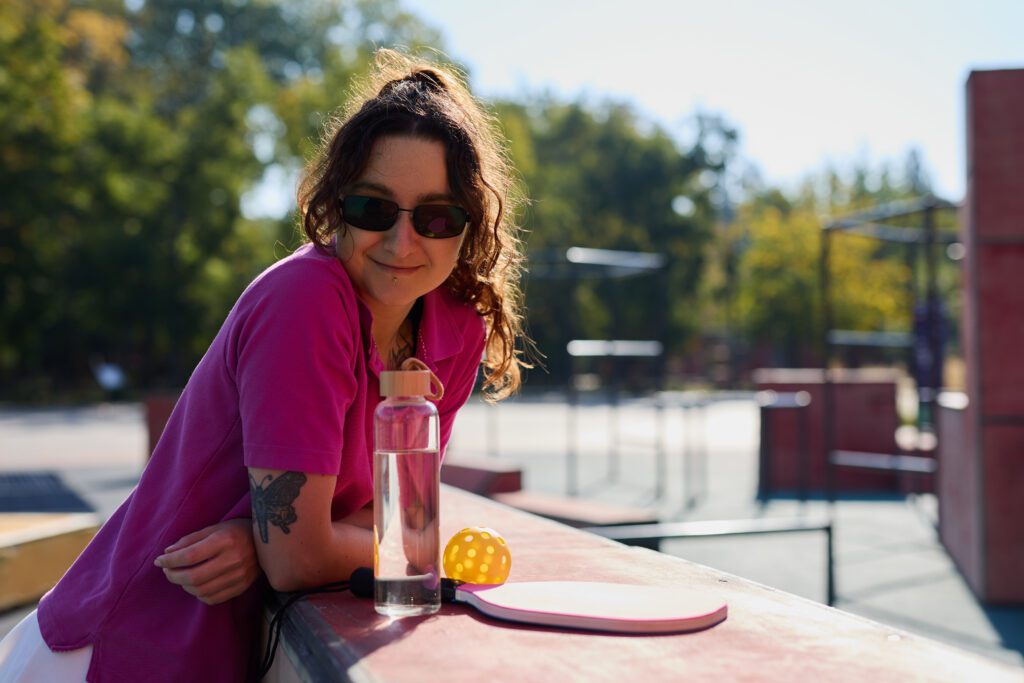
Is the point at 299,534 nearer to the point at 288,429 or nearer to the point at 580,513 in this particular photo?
the point at 288,429

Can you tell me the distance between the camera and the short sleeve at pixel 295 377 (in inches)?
64.2

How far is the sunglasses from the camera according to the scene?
1851 millimetres

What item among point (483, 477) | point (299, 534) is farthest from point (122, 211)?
point (299, 534)

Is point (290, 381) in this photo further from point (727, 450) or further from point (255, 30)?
point (255, 30)

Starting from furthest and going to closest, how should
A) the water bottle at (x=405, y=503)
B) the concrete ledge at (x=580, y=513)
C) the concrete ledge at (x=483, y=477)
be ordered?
1. the concrete ledge at (x=483, y=477)
2. the concrete ledge at (x=580, y=513)
3. the water bottle at (x=405, y=503)

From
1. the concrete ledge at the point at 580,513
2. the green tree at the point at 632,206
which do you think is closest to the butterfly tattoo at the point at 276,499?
the concrete ledge at the point at 580,513

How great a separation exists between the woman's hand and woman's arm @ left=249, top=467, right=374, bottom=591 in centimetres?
3

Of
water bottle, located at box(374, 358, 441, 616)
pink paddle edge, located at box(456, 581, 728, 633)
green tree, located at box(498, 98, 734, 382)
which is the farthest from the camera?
green tree, located at box(498, 98, 734, 382)

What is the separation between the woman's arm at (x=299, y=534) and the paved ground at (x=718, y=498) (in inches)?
145

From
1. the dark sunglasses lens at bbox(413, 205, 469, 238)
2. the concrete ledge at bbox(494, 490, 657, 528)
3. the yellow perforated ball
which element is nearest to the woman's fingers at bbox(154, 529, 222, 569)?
the yellow perforated ball

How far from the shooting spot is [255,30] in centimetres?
4828

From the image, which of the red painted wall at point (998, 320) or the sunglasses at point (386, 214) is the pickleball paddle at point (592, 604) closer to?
the sunglasses at point (386, 214)

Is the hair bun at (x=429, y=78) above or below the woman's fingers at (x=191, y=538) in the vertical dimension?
above

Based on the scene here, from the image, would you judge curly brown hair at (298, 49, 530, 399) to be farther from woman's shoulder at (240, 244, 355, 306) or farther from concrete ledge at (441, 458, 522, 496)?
concrete ledge at (441, 458, 522, 496)
